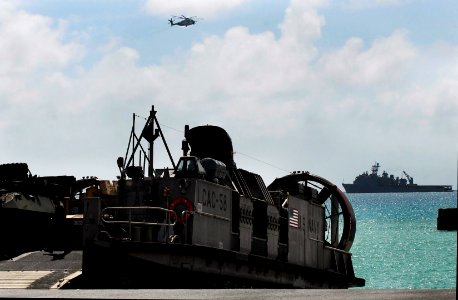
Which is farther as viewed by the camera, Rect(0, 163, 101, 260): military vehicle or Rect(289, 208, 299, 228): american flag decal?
Rect(0, 163, 101, 260): military vehicle

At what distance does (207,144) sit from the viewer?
3081 centimetres

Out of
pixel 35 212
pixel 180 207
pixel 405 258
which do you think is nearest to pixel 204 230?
pixel 180 207

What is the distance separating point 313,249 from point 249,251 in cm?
561

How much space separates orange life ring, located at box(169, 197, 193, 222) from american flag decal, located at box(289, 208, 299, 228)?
21.8 ft

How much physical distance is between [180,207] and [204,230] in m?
0.88

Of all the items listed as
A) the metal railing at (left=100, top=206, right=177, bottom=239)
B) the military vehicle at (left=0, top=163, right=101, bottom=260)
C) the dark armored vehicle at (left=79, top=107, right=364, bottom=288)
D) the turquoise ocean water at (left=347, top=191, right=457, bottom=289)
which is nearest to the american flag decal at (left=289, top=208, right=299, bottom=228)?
the dark armored vehicle at (left=79, top=107, right=364, bottom=288)

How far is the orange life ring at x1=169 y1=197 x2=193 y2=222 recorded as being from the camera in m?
25.4

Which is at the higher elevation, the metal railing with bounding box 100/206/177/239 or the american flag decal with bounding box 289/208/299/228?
the american flag decal with bounding box 289/208/299/228

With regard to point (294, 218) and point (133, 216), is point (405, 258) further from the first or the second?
point (133, 216)

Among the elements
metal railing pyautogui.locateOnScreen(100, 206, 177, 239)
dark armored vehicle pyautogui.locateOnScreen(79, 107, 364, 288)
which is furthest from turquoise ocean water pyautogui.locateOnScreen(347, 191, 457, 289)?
metal railing pyautogui.locateOnScreen(100, 206, 177, 239)

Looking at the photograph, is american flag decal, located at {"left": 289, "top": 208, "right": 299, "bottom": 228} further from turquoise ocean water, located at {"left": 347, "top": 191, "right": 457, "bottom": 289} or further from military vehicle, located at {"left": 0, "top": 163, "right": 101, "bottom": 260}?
turquoise ocean water, located at {"left": 347, "top": 191, "right": 457, "bottom": 289}

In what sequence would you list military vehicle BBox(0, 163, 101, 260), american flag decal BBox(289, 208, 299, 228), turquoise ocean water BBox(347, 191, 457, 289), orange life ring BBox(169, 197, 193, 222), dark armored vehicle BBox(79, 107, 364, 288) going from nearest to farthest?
dark armored vehicle BBox(79, 107, 364, 288)
orange life ring BBox(169, 197, 193, 222)
american flag decal BBox(289, 208, 299, 228)
military vehicle BBox(0, 163, 101, 260)
turquoise ocean water BBox(347, 191, 457, 289)

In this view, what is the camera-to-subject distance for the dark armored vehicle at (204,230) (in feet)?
77.9

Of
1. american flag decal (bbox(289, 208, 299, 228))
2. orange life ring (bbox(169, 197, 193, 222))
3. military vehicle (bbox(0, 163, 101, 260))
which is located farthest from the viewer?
military vehicle (bbox(0, 163, 101, 260))
